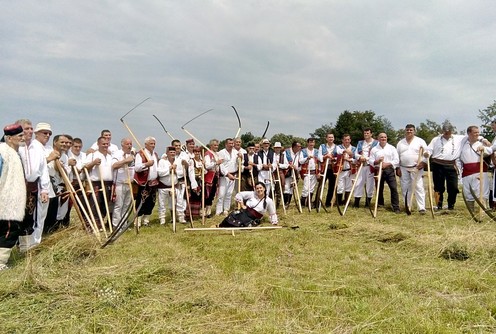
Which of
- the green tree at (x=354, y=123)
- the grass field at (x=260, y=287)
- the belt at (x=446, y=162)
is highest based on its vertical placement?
the green tree at (x=354, y=123)

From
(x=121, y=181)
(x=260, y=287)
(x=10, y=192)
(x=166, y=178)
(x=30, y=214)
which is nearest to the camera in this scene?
(x=260, y=287)

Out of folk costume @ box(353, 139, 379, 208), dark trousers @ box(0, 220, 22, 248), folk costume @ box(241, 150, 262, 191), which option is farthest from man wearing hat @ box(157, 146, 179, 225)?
folk costume @ box(353, 139, 379, 208)

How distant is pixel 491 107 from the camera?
175ft

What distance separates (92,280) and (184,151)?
551cm

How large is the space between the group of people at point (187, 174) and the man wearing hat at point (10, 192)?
11 millimetres

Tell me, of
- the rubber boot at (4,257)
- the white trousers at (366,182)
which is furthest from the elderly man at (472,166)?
the rubber boot at (4,257)

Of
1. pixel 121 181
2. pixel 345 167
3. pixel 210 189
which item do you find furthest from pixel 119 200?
pixel 345 167

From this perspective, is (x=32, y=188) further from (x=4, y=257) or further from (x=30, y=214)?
(x=4, y=257)

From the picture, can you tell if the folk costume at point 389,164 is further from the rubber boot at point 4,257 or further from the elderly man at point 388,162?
the rubber boot at point 4,257

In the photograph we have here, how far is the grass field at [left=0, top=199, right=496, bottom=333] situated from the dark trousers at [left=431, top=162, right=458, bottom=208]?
372 centimetres

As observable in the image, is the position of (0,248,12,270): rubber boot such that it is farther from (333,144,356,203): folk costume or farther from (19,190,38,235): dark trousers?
(333,144,356,203): folk costume

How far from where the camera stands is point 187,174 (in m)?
8.40

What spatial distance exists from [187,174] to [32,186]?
3.69 m

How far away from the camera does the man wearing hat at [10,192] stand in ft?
14.6
